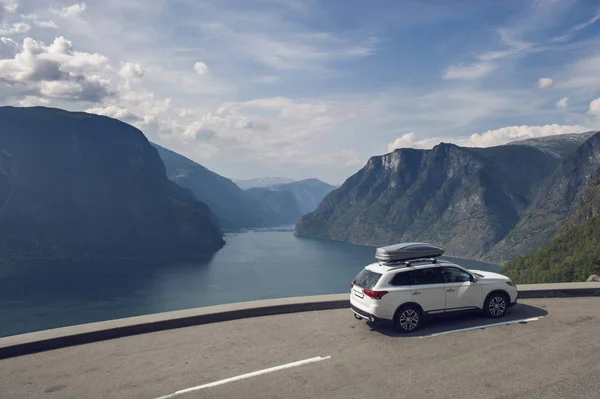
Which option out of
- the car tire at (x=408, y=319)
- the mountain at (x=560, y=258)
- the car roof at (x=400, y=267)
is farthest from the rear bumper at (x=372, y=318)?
the mountain at (x=560, y=258)

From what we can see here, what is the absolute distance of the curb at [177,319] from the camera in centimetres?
1058

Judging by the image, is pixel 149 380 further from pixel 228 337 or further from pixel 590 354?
pixel 590 354

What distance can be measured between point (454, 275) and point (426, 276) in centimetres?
83

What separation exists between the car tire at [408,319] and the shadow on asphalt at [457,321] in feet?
0.52

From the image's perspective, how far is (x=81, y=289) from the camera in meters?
133

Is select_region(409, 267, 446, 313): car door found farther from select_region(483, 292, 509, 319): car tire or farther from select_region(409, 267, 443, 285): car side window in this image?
select_region(483, 292, 509, 319): car tire

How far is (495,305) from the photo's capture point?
12141 millimetres

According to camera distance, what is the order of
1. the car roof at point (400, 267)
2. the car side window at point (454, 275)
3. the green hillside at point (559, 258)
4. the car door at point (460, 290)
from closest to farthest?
1. the car roof at point (400, 267)
2. the car door at point (460, 290)
3. the car side window at point (454, 275)
4. the green hillside at point (559, 258)

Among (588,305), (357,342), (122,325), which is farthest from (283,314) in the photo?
(588,305)

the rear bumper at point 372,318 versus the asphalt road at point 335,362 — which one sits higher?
the rear bumper at point 372,318

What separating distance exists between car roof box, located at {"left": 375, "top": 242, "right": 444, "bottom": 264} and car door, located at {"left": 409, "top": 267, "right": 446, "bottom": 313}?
53cm

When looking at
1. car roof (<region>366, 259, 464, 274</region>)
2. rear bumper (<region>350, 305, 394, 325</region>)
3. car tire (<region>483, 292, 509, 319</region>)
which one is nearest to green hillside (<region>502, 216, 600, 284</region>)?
car tire (<region>483, 292, 509, 319</region>)

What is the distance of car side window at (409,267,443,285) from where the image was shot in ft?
37.9

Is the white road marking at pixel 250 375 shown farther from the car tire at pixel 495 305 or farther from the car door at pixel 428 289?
the car tire at pixel 495 305
